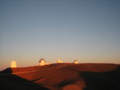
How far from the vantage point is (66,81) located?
→ 25.3 metres

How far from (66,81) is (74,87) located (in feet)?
10.4

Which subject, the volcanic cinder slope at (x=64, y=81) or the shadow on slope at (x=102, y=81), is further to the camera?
the shadow on slope at (x=102, y=81)

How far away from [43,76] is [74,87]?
→ 23.7 ft

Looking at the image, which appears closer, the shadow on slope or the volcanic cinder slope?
the volcanic cinder slope

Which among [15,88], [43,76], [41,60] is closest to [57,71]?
[43,76]

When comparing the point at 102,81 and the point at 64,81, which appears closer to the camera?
the point at 64,81

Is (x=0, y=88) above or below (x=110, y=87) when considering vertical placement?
above

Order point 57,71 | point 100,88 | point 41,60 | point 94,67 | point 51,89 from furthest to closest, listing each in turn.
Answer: point 41,60 < point 94,67 < point 57,71 < point 100,88 < point 51,89

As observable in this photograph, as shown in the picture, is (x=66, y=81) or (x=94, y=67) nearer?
(x=66, y=81)

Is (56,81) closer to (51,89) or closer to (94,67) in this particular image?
(51,89)

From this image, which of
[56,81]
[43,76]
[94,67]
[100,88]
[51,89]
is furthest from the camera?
[94,67]

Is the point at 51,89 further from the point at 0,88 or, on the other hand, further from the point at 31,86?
the point at 0,88

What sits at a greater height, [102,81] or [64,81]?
[64,81]

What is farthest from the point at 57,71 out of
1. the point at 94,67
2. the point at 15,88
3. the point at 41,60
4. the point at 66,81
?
the point at 41,60
